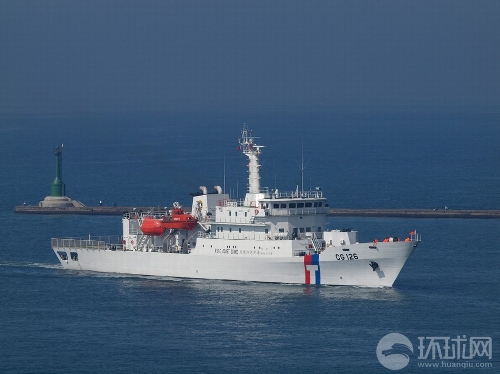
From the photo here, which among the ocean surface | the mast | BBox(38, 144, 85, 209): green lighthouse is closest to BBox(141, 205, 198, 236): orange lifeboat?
the ocean surface

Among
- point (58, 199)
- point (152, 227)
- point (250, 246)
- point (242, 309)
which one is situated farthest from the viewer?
point (58, 199)

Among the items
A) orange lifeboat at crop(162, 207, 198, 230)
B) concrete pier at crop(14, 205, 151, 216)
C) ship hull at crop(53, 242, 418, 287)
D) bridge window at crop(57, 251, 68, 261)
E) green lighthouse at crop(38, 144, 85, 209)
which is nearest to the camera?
ship hull at crop(53, 242, 418, 287)

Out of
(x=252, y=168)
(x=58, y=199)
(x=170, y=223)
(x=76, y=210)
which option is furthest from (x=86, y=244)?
(x=58, y=199)

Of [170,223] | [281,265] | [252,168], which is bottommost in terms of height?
[281,265]

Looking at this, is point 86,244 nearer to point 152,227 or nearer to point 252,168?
point 152,227

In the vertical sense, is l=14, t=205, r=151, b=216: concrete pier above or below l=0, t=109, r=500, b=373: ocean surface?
above

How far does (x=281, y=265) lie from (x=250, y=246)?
2.24 m

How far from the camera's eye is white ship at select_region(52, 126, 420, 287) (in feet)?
218

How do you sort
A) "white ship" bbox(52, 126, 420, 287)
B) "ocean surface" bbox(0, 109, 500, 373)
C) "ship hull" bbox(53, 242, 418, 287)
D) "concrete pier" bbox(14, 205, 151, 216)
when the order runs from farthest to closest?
"concrete pier" bbox(14, 205, 151, 216), "white ship" bbox(52, 126, 420, 287), "ship hull" bbox(53, 242, 418, 287), "ocean surface" bbox(0, 109, 500, 373)

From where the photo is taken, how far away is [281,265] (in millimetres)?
67812

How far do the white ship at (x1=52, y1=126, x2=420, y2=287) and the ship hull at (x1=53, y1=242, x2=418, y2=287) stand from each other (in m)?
0.05

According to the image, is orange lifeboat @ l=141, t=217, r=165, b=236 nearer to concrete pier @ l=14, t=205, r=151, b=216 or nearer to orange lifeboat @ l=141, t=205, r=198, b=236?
orange lifeboat @ l=141, t=205, r=198, b=236

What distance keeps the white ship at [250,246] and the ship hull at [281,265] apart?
48 mm

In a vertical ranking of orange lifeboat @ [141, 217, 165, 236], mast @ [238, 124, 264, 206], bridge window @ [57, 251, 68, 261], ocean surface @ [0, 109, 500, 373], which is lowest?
ocean surface @ [0, 109, 500, 373]
